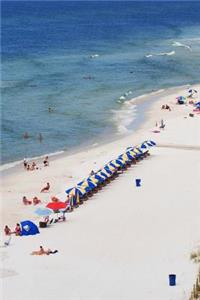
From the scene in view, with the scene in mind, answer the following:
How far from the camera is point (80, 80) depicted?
233ft

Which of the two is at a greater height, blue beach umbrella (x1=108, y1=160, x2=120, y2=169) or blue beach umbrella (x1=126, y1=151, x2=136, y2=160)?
blue beach umbrella (x1=126, y1=151, x2=136, y2=160)

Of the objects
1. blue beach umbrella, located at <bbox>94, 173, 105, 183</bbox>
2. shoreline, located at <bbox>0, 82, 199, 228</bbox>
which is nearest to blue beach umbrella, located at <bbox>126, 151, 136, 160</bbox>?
shoreline, located at <bbox>0, 82, 199, 228</bbox>

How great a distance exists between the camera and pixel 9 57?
3637 inches

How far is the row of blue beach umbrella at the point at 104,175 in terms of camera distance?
32.1m

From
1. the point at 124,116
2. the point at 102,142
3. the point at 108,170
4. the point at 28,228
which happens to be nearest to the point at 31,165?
the point at 108,170

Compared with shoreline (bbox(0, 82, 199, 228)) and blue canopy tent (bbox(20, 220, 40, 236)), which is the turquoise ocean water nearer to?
shoreline (bbox(0, 82, 199, 228))

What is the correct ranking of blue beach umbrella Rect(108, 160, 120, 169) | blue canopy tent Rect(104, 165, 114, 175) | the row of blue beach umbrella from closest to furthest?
the row of blue beach umbrella, blue canopy tent Rect(104, 165, 114, 175), blue beach umbrella Rect(108, 160, 120, 169)

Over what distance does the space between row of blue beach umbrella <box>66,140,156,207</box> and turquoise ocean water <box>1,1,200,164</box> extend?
697cm

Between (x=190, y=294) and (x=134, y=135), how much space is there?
89.5 feet

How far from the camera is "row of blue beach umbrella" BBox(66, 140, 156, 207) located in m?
32.1

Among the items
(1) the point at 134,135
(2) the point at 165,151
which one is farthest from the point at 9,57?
(2) the point at 165,151

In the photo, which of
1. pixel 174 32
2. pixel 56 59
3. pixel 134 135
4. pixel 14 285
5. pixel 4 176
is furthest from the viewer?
pixel 174 32

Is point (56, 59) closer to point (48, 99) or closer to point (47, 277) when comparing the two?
point (48, 99)

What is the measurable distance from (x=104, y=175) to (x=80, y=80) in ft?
121
